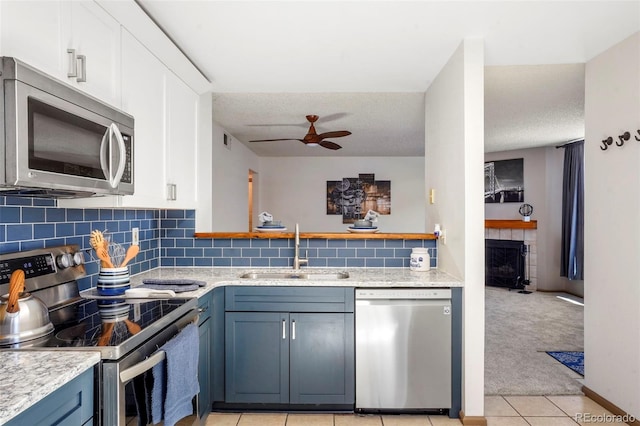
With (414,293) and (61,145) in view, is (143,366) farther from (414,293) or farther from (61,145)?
(414,293)

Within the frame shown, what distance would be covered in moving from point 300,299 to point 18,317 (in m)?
1.44

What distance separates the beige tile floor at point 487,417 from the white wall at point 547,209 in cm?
430

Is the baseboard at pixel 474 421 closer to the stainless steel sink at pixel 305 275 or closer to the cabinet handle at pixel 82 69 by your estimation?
the stainless steel sink at pixel 305 275

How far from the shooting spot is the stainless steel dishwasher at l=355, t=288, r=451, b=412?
7.86 ft

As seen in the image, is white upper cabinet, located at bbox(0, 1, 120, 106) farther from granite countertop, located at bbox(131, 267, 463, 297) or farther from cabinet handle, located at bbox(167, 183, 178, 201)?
granite countertop, located at bbox(131, 267, 463, 297)

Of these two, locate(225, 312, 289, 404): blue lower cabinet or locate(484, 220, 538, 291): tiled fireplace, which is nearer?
locate(225, 312, 289, 404): blue lower cabinet

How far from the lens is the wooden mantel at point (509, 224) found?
6508mm

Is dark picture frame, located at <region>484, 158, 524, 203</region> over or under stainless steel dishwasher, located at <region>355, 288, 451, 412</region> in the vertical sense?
over

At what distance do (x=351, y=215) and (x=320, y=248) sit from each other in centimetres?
490

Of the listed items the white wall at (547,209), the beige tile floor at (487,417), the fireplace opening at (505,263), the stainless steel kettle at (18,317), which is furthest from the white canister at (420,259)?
the white wall at (547,209)

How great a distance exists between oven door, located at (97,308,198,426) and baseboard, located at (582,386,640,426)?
261 cm

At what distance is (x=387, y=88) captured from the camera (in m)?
3.25

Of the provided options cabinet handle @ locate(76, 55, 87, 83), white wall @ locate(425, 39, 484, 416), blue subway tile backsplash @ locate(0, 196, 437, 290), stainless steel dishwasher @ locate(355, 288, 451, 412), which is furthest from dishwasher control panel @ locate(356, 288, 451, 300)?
cabinet handle @ locate(76, 55, 87, 83)

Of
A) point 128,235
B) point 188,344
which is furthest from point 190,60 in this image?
point 188,344
